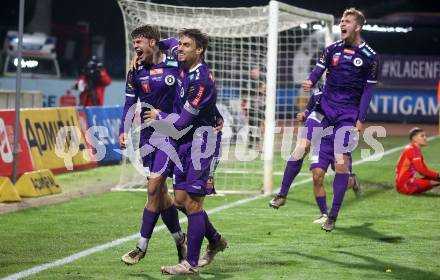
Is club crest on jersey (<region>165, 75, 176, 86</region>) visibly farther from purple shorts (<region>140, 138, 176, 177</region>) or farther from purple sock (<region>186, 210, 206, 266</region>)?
purple sock (<region>186, 210, 206, 266</region>)

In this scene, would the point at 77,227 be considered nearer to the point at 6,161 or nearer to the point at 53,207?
the point at 53,207

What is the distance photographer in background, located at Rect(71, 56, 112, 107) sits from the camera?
79.3 feet

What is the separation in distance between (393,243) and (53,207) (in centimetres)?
455

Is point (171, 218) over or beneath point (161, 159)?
beneath

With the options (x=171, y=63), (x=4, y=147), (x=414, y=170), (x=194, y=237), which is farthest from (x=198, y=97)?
(x=4, y=147)

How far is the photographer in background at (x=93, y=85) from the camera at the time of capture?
24.2m

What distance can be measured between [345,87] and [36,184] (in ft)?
16.0

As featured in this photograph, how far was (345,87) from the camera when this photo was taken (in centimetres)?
1104

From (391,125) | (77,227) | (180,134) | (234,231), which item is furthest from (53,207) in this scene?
(391,125)

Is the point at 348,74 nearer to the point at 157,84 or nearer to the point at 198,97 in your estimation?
the point at 157,84

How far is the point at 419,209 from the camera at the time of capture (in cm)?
1303

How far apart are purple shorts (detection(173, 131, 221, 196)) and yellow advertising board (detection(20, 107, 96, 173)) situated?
293 inches

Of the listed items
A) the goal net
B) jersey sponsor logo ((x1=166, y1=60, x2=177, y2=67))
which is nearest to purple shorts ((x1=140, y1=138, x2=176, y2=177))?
jersey sponsor logo ((x1=166, y1=60, x2=177, y2=67))

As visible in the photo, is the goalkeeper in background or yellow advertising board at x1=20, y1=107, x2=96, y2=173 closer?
the goalkeeper in background
